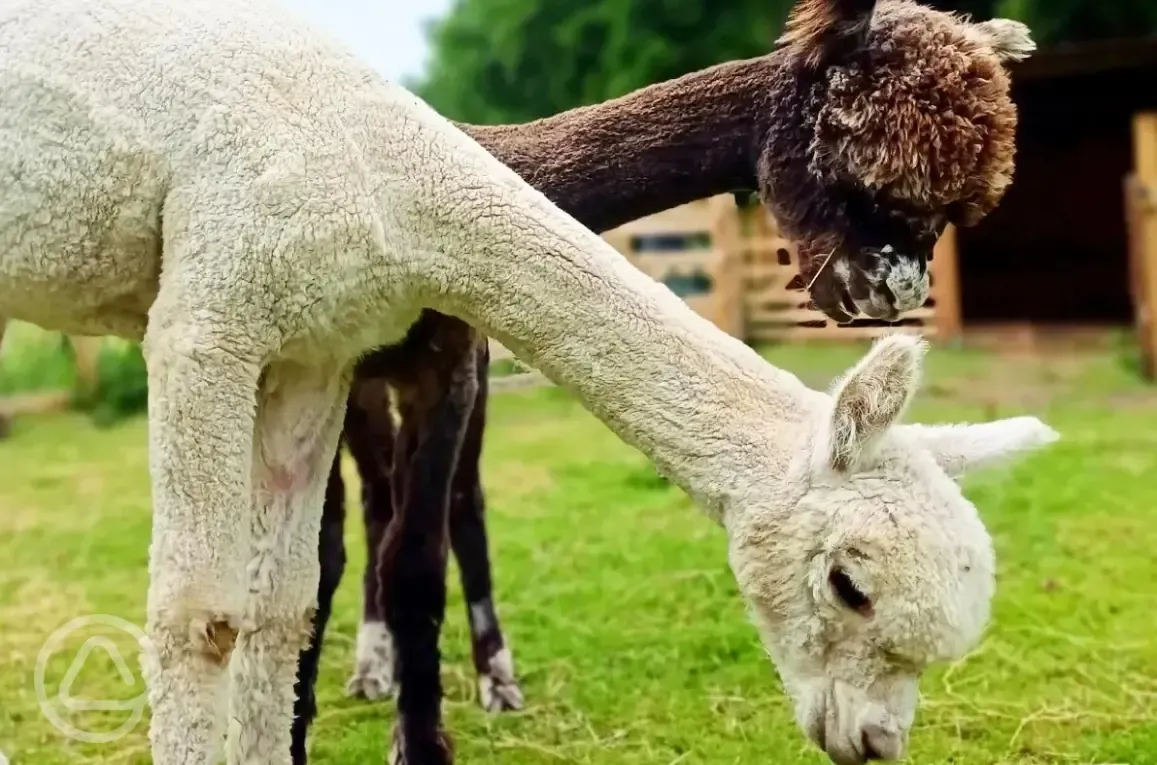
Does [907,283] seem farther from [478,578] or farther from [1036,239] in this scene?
[1036,239]

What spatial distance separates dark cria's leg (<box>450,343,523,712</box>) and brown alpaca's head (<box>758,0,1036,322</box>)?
3.87ft

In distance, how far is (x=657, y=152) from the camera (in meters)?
2.98

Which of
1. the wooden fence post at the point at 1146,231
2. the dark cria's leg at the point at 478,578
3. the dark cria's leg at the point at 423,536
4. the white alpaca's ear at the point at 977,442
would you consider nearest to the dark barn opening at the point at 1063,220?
the wooden fence post at the point at 1146,231

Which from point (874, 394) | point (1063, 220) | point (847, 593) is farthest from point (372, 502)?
point (1063, 220)

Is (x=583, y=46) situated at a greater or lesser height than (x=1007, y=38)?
greater

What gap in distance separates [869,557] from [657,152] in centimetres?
128

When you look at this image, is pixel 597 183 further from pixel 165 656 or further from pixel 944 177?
pixel 165 656

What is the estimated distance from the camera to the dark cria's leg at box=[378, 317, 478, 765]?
3.00 meters

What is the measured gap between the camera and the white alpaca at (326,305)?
2.14 m

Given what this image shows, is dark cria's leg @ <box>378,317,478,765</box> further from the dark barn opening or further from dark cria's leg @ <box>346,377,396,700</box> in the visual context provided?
the dark barn opening

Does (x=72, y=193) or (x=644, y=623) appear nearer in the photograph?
(x=72, y=193)

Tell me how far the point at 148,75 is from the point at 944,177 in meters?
1.66

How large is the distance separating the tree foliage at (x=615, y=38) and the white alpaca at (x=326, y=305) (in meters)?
12.1

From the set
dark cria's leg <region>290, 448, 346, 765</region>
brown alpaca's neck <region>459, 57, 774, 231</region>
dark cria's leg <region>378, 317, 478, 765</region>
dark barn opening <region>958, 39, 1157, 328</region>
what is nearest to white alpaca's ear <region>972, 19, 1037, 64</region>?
brown alpaca's neck <region>459, 57, 774, 231</region>
